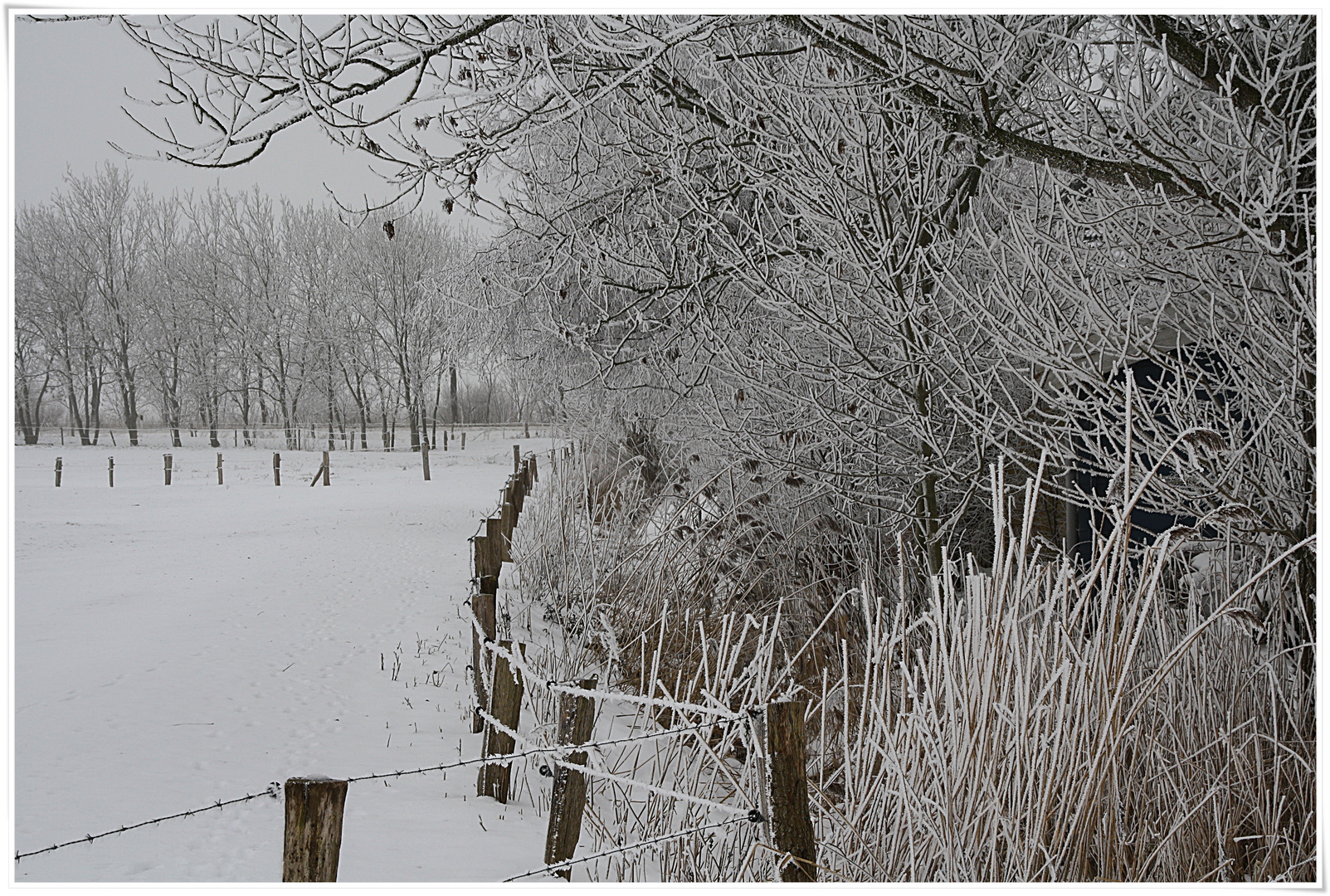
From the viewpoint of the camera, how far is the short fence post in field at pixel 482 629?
3.06m

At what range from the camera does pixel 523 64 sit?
2.47 meters

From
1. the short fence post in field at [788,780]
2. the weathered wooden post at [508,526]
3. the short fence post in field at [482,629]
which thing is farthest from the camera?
the weathered wooden post at [508,526]

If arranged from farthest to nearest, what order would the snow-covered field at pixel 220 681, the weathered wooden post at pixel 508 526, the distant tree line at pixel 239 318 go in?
the weathered wooden post at pixel 508 526 → the distant tree line at pixel 239 318 → the snow-covered field at pixel 220 681

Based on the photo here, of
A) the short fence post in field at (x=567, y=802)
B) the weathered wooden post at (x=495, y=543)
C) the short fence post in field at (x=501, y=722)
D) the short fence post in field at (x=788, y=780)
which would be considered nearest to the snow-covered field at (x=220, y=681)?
the short fence post in field at (x=501, y=722)

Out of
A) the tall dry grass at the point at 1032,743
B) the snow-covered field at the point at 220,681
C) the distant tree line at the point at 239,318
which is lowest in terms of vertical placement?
the snow-covered field at the point at 220,681

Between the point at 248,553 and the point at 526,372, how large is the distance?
215 centimetres

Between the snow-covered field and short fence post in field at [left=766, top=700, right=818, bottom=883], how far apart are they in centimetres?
91

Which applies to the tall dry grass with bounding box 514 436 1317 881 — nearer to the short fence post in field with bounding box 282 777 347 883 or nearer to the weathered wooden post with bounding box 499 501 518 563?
the short fence post in field with bounding box 282 777 347 883

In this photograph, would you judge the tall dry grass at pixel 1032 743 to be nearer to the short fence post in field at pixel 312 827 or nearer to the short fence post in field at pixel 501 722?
the short fence post in field at pixel 501 722

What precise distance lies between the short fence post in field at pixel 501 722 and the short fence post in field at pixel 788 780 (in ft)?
4.30

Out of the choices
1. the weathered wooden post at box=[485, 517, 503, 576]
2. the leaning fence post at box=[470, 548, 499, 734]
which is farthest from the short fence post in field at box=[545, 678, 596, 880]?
the weathered wooden post at box=[485, 517, 503, 576]

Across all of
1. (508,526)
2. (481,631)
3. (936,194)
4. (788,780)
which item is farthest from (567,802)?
(508,526)

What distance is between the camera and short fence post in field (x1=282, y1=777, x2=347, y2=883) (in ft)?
4.22

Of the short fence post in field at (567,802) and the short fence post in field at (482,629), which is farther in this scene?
the short fence post in field at (482,629)
